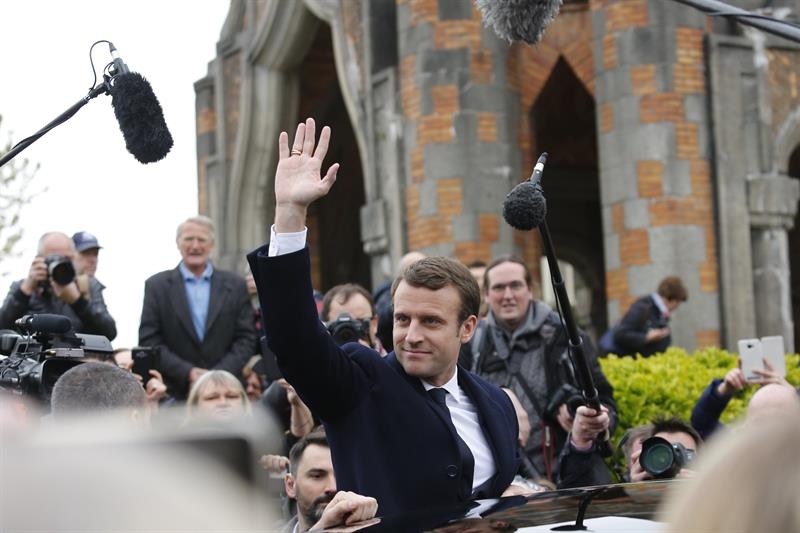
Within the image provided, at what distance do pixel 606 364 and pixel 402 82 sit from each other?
21.5 ft

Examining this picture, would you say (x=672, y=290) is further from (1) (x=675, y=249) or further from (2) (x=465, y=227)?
(2) (x=465, y=227)

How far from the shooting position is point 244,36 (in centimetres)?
1952

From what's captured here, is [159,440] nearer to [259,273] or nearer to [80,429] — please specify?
[80,429]

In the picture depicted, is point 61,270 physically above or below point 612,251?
below

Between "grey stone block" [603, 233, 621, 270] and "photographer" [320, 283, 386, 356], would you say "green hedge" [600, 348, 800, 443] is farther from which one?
"grey stone block" [603, 233, 621, 270]

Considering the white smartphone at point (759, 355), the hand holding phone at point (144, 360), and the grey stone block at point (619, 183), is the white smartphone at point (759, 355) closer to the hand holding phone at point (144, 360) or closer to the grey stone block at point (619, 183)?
the hand holding phone at point (144, 360)

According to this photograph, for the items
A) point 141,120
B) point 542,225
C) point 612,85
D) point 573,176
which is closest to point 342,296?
point 141,120

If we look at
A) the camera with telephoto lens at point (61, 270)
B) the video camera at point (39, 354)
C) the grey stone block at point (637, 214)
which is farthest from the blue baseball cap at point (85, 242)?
the grey stone block at point (637, 214)

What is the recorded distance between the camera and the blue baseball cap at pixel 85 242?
30.6 ft

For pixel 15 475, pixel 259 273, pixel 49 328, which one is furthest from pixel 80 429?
pixel 49 328

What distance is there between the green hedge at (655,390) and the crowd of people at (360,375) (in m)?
1.36

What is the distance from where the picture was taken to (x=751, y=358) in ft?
25.0

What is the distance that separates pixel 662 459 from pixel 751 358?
2766mm

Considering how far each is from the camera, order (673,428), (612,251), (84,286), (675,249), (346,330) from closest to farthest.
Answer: (673,428) < (346,330) < (84,286) < (675,249) < (612,251)
